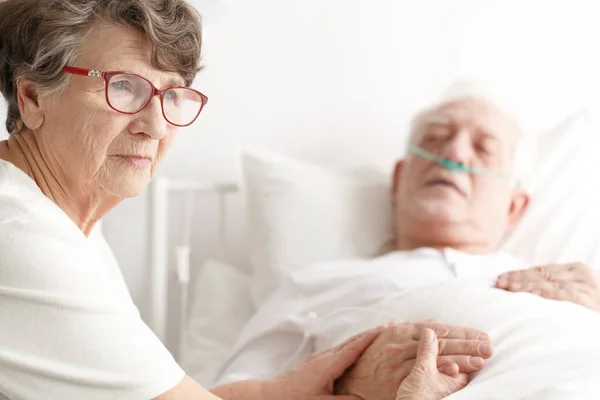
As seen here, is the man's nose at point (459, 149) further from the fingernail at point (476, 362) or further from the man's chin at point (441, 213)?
the fingernail at point (476, 362)

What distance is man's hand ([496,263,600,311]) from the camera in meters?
1.63

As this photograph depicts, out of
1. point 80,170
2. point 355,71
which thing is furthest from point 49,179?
point 355,71

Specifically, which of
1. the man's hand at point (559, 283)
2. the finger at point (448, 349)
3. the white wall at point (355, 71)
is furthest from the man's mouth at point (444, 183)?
the finger at point (448, 349)

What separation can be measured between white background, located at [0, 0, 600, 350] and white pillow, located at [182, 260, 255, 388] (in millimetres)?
228

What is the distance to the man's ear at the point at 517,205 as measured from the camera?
85.2 inches

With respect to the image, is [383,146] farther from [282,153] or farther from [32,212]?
[32,212]

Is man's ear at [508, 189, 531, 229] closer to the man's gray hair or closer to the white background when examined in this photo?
the man's gray hair

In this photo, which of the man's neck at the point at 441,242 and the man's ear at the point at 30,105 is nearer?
the man's ear at the point at 30,105

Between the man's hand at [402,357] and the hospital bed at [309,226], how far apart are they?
2.31 ft

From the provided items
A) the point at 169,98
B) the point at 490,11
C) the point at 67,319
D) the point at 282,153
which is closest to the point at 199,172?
the point at 282,153

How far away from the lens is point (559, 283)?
1668 millimetres

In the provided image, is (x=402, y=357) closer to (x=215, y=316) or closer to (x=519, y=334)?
(x=519, y=334)

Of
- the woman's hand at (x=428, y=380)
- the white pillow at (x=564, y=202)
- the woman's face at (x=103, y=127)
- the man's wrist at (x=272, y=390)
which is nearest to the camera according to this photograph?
the woman's face at (x=103, y=127)

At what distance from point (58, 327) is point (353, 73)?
5.59 feet
